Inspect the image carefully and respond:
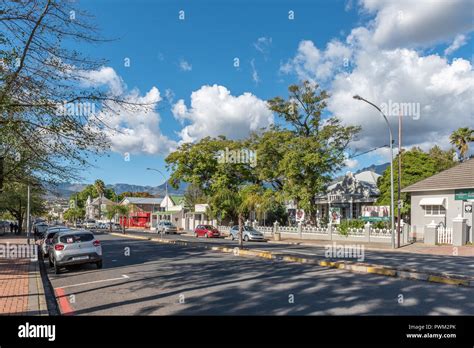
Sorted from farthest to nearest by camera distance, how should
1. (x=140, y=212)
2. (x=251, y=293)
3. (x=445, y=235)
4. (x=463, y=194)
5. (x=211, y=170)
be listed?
(x=140, y=212) → (x=211, y=170) → (x=463, y=194) → (x=445, y=235) → (x=251, y=293)

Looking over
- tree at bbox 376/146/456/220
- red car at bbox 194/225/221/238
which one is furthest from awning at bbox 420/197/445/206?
red car at bbox 194/225/221/238

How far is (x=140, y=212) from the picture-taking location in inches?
3479

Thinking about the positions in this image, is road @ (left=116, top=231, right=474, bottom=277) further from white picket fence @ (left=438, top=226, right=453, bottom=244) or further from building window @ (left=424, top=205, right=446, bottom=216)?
building window @ (left=424, top=205, right=446, bottom=216)

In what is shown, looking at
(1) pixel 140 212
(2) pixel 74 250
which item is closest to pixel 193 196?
(1) pixel 140 212

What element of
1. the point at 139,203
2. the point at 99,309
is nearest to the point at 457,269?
the point at 99,309

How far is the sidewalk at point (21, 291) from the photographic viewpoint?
8445 mm

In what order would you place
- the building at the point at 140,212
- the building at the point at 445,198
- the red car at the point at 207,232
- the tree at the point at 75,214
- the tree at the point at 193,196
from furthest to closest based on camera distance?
the tree at the point at 75,214 → the building at the point at 140,212 → the tree at the point at 193,196 → the red car at the point at 207,232 → the building at the point at 445,198

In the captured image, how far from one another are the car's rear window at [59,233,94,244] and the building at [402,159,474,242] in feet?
72.6

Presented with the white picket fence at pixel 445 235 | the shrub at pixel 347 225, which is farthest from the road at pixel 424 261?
the shrub at pixel 347 225

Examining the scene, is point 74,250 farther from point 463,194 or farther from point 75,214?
point 75,214

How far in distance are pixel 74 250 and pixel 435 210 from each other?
26469 millimetres

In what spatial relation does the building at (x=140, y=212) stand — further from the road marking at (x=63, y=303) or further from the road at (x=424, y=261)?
the road marking at (x=63, y=303)

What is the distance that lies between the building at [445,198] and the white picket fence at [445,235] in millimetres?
995
